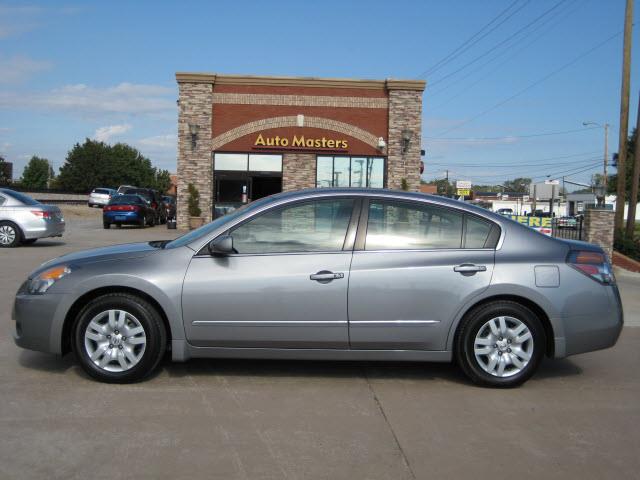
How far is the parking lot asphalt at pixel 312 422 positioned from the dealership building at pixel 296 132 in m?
19.8

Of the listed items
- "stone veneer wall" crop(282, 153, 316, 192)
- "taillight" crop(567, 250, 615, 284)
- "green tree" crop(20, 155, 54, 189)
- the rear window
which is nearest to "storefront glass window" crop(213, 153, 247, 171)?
"stone veneer wall" crop(282, 153, 316, 192)

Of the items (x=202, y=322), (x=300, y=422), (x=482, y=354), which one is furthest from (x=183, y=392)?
(x=482, y=354)

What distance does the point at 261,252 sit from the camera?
5367mm

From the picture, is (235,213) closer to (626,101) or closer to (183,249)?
(183,249)

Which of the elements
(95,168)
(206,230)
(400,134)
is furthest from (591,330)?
(95,168)

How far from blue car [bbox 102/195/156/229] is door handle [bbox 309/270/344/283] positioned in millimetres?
23701

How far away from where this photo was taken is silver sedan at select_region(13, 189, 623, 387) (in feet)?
17.1

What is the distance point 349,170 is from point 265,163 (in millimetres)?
3316

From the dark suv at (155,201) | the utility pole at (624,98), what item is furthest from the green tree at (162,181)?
the utility pole at (624,98)

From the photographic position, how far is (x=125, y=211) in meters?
27.7

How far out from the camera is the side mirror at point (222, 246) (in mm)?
5195

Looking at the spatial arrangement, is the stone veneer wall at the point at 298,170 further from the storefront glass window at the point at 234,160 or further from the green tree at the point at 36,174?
the green tree at the point at 36,174

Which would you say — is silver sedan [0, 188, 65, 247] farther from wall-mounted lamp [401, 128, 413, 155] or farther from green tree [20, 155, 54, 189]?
Result: green tree [20, 155, 54, 189]

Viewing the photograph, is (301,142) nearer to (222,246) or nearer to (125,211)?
(125,211)
